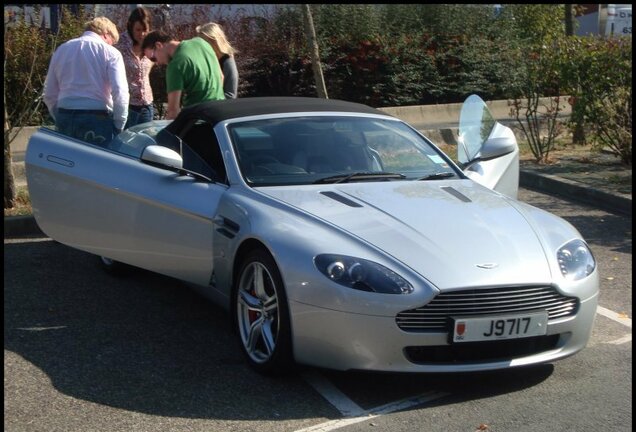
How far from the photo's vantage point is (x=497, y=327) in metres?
4.65

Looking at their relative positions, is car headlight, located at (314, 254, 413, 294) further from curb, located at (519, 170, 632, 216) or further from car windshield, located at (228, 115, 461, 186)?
curb, located at (519, 170, 632, 216)

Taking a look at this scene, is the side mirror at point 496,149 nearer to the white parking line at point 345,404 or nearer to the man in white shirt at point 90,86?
the white parking line at point 345,404

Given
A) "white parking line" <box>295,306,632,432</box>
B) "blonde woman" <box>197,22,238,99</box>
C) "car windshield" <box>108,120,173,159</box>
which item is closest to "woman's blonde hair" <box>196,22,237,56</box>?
"blonde woman" <box>197,22,238,99</box>

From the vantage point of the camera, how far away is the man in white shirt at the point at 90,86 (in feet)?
25.4

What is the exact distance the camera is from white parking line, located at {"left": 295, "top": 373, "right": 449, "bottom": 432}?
14.7 feet

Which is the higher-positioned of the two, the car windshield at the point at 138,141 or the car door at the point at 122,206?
the car windshield at the point at 138,141

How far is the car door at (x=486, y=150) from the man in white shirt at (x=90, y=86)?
2.73 m

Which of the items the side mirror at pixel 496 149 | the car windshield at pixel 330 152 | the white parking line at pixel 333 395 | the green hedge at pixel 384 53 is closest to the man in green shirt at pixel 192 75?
the car windshield at pixel 330 152

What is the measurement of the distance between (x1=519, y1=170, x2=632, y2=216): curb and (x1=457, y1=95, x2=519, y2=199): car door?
3.15 metres

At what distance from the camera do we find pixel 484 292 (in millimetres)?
4656

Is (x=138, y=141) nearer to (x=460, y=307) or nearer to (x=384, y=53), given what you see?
(x=460, y=307)

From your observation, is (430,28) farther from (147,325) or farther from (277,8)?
(147,325)

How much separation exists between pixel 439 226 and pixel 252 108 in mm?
1905

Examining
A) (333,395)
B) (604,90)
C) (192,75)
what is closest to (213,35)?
(192,75)
